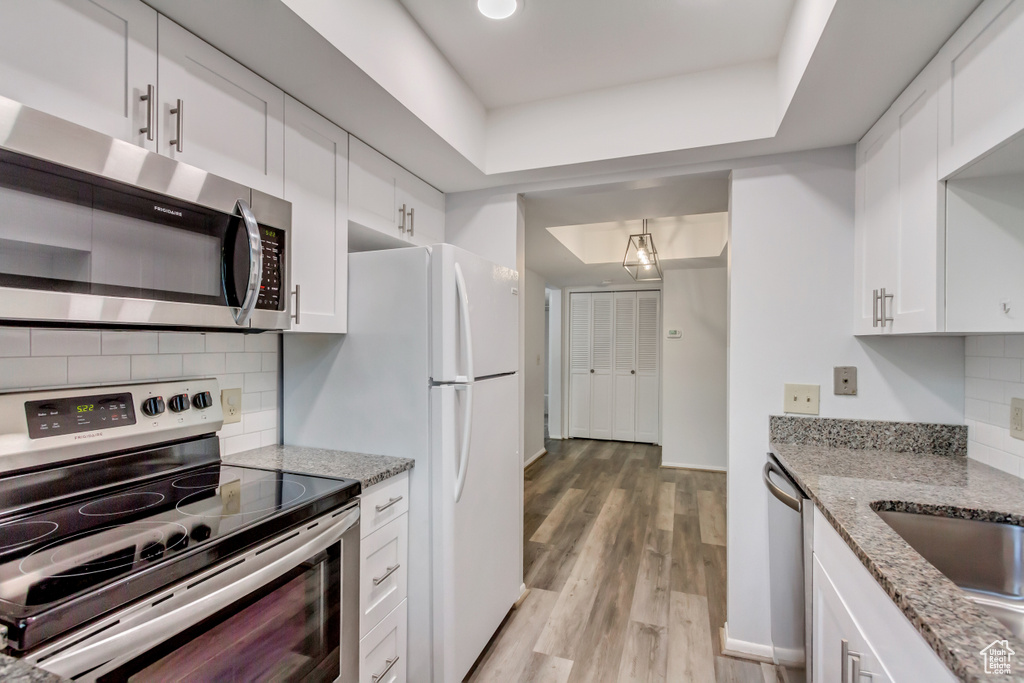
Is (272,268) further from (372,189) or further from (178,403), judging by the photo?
(372,189)

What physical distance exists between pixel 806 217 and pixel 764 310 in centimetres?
41

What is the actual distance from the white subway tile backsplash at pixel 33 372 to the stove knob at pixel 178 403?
0.85ft

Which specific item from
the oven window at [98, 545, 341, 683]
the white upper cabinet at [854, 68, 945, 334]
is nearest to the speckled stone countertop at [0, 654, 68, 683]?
the oven window at [98, 545, 341, 683]

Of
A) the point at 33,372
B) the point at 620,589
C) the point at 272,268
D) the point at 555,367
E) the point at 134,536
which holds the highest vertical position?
the point at 272,268

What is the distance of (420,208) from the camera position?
7.50 feet

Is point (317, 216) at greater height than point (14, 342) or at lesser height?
greater

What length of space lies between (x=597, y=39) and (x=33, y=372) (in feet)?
6.43

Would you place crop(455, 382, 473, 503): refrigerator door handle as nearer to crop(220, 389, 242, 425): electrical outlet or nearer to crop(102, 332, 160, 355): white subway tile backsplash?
crop(220, 389, 242, 425): electrical outlet

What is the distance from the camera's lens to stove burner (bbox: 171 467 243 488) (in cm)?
136

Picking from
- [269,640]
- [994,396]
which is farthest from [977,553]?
[269,640]

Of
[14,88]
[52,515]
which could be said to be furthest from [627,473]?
[14,88]

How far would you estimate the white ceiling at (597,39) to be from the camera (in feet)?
5.04

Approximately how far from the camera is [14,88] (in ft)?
2.94

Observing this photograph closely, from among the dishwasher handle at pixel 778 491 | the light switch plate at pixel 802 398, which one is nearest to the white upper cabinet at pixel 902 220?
the light switch plate at pixel 802 398
